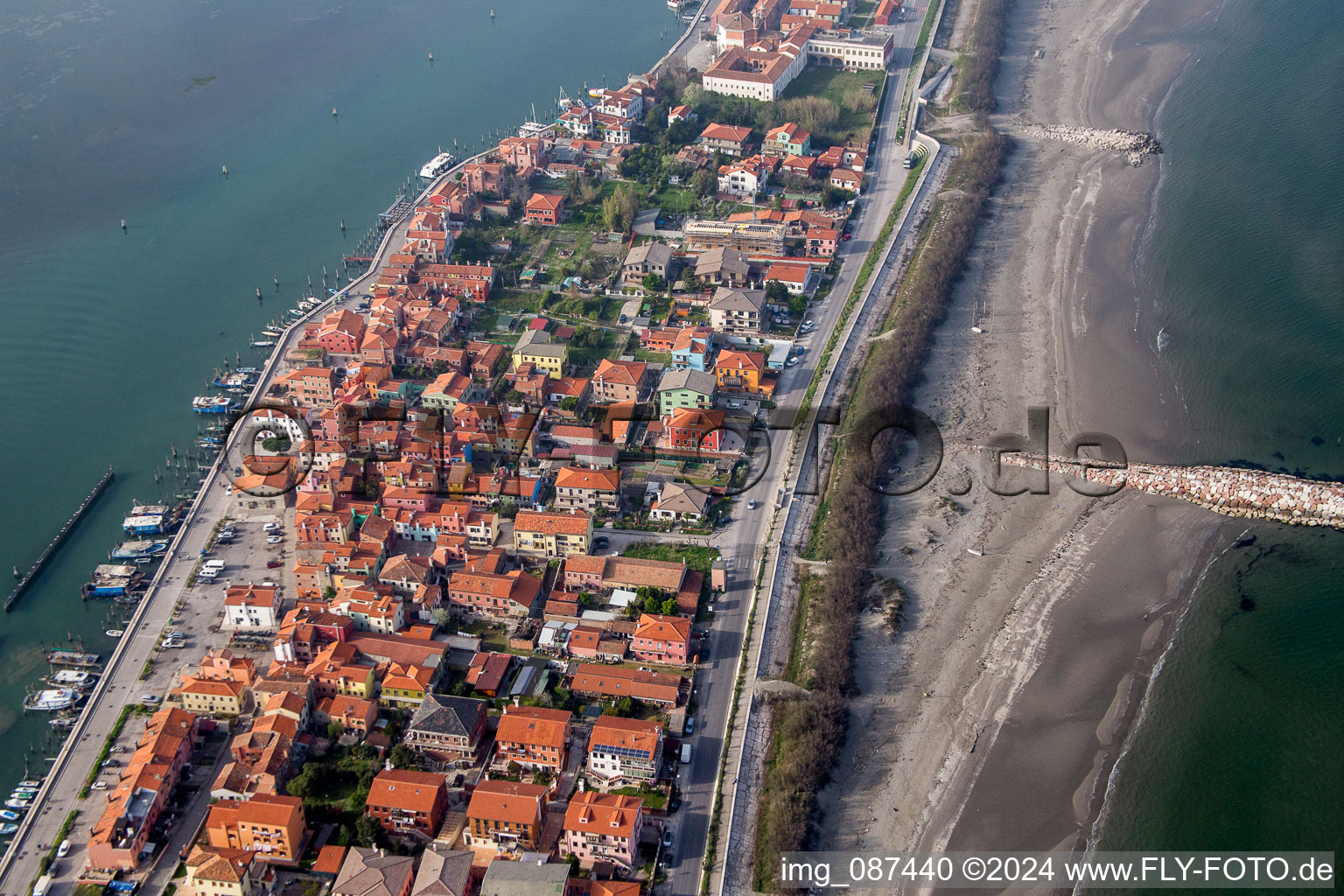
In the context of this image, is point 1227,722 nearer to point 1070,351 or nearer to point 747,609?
point 747,609

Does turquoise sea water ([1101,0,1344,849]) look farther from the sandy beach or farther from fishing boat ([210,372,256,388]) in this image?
fishing boat ([210,372,256,388])

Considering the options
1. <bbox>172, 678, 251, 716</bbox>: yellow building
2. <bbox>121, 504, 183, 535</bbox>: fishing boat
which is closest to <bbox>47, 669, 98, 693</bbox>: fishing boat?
<bbox>172, 678, 251, 716</bbox>: yellow building

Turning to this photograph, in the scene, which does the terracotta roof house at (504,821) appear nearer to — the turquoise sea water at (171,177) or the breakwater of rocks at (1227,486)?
the turquoise sea water at (171,177)

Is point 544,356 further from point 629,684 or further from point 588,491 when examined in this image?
point 629,684

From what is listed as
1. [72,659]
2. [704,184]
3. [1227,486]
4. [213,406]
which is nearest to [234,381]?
[213,406]

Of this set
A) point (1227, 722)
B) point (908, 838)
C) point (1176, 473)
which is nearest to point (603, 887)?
point (908, 838)

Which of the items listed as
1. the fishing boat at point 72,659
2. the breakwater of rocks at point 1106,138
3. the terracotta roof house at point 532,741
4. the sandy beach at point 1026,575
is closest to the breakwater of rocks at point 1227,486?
the sandy beach at point 1026,575
